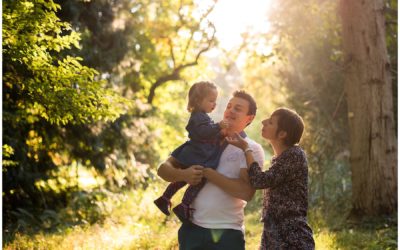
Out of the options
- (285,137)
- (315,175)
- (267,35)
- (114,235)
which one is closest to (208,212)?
(285,137)

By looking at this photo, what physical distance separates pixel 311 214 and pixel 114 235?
4.53m

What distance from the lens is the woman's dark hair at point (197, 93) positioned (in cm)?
450

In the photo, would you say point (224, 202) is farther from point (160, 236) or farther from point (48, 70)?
point (160, 236)

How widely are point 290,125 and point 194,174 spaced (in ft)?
2.59

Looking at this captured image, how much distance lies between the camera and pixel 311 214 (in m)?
12.3

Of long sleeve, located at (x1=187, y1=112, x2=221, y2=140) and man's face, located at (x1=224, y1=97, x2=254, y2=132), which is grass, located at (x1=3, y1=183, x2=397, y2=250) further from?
man's face, located at (x1=224, y1=97, x2=254, y2=132)

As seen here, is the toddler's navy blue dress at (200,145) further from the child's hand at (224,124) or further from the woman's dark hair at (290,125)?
the woman's dark hair at (290,125)

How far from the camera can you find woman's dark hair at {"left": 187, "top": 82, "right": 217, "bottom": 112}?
4.50 metres

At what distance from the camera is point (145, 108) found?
15773 mm

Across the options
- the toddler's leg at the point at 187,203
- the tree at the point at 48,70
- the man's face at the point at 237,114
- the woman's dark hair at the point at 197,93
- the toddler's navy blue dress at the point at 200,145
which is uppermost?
the tree at the point at 48,70

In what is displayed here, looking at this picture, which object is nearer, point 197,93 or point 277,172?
point 277,172

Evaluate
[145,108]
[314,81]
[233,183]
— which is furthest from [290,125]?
[314,81]

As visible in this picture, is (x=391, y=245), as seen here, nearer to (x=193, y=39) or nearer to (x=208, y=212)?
(x=208, y=212)

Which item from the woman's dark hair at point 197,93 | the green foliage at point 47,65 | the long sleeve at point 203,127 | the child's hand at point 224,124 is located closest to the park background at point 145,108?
the green foliage at point 47,65
